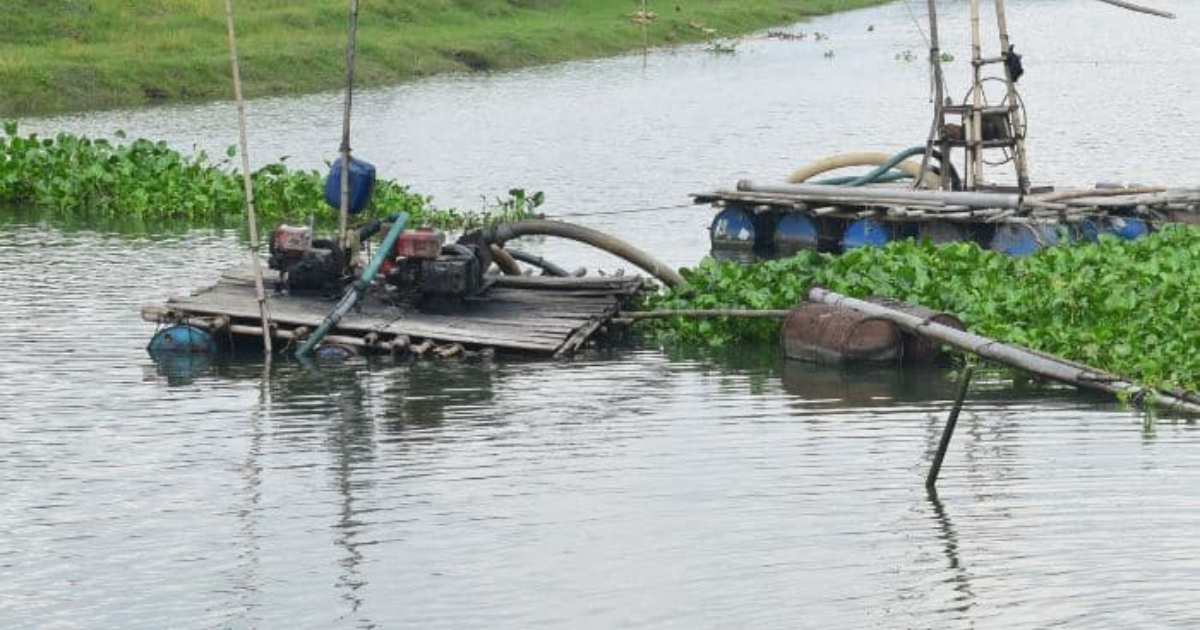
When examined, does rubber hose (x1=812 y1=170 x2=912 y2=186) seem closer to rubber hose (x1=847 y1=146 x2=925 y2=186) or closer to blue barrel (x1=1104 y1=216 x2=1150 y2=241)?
rubber hose (x1=847 y1=146 x2=925 y2=186)

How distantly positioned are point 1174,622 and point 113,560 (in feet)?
21.8

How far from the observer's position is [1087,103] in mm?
56281

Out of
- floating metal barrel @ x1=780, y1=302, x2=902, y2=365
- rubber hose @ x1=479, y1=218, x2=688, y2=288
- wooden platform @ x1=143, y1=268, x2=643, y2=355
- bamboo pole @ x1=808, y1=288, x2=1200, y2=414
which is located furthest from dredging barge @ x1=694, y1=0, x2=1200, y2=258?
bamboo pole @ x1=808, y1=288, x2=1200, y2=414

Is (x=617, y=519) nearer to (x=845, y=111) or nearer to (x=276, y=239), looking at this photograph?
(x=276, y=239)

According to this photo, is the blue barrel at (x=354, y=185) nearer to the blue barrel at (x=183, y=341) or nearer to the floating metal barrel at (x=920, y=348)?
the blue barrel at (x=183, y=341)

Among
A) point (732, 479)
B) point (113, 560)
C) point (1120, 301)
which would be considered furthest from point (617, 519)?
point (1120, 301)

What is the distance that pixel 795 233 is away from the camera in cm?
2958

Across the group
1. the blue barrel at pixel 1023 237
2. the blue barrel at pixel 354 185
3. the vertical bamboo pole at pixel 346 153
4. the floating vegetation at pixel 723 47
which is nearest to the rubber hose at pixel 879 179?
the blue barrel at pixel 1023 237

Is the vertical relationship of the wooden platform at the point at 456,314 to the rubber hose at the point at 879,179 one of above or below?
below

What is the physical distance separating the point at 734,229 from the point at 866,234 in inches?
114

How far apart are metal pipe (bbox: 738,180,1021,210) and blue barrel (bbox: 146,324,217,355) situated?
9318 millimetres

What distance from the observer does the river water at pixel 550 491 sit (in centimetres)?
1366

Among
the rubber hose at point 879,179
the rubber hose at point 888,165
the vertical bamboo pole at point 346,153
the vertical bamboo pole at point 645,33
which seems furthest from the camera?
the vertical bamboo pole at point 645,33

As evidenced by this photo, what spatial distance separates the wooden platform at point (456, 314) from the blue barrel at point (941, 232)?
5.31m
